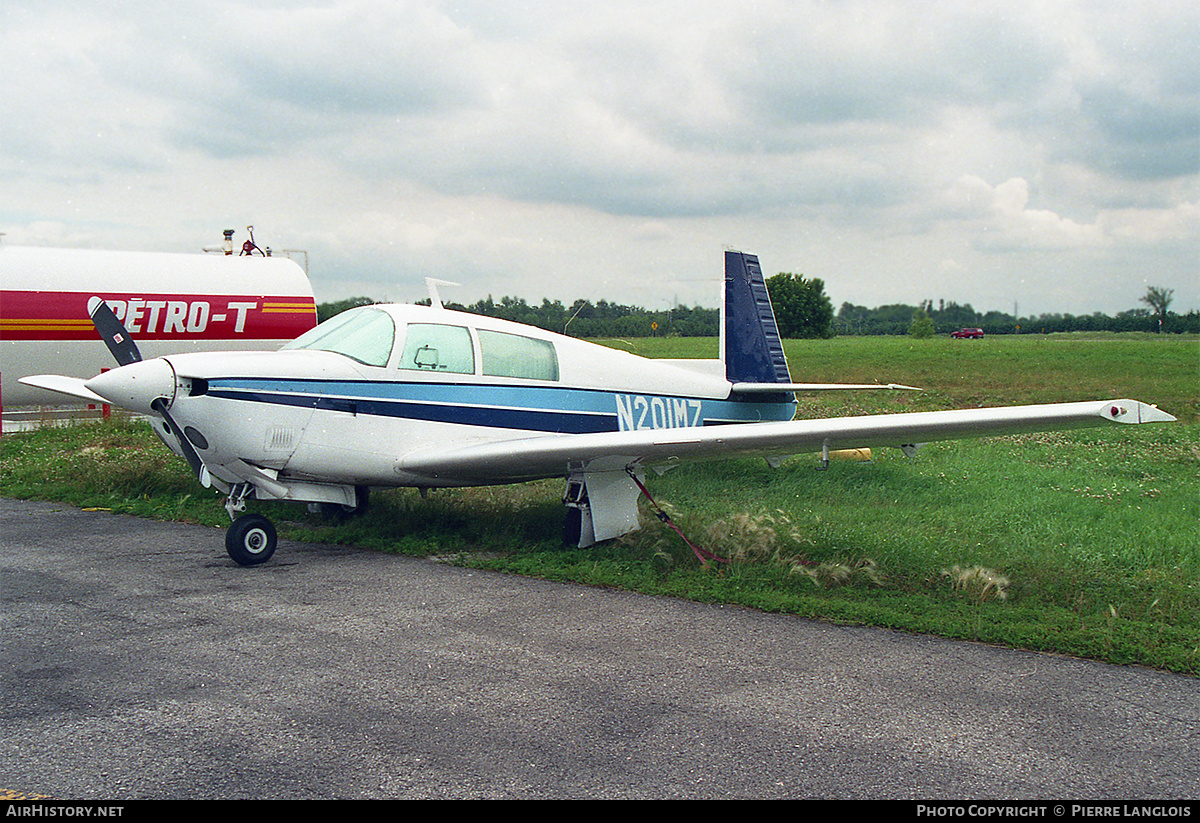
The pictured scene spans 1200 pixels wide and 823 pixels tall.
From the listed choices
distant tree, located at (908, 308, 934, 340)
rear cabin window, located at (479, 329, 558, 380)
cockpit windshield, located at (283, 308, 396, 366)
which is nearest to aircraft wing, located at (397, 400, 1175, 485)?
rear cabin window, located at (479, 329, 558, 380)

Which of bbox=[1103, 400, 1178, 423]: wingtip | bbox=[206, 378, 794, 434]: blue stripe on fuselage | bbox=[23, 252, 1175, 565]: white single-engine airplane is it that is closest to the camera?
bbox=[1103, 400, 1178, 423]: wingtip

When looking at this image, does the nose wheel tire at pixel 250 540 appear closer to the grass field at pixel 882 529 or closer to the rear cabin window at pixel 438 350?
the grass field at pixel 882 529

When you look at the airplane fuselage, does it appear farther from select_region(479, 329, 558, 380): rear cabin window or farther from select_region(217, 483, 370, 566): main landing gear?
select_region(217, 483, 370, 566): main landing gear

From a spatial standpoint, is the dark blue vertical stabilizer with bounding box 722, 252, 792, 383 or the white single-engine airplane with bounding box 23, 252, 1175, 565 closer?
the white single-engine airplane with bounding box 23, 252, 1175, 565

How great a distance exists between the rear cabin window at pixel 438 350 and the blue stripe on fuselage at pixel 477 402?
15 cm

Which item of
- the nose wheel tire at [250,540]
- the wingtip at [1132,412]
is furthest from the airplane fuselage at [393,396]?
the wingtip at [1132,412]

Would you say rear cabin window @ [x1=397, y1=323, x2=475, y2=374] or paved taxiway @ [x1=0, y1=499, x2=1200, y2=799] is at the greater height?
rear cabin window @ [x1=397, y1=323, x2=475, y2=374]

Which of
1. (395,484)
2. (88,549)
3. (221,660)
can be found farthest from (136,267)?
(221,660)

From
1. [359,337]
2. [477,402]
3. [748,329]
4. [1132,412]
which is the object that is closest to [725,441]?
[477,402]

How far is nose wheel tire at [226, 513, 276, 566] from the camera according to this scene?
6.57 meters

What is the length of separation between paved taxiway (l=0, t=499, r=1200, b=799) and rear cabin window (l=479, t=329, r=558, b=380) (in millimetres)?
2113

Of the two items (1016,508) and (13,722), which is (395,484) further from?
(1016,508)
